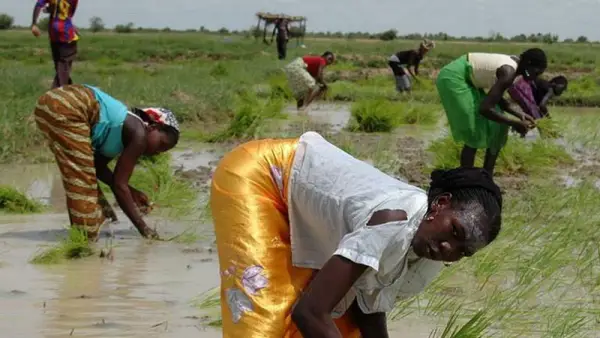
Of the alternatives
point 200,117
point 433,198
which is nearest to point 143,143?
point 433,198

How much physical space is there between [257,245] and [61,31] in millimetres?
6041

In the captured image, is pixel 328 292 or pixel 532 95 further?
pixel 532 95

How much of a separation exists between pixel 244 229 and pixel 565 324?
3.90 feet

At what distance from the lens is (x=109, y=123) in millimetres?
5148

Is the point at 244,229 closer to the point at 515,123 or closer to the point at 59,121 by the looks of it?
the point at 59,121

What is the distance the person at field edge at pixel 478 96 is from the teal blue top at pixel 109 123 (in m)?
2.40

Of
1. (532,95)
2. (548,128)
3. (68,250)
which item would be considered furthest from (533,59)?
(532,95)

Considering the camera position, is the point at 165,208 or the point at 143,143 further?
the point at 165,208

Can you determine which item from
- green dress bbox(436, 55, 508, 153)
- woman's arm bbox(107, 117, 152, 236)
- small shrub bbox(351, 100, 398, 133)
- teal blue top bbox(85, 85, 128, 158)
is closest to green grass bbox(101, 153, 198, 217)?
woman's arm bbox(107, 117, 152, 236)

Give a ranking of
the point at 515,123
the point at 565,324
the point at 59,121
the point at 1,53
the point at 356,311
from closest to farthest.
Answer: the point at 356,311
the point at 565,324
the point at 59,121
the point at 515,123
the point at 1,53

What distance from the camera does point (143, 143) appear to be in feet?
16.6

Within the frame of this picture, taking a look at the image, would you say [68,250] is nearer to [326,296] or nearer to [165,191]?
[165,191]

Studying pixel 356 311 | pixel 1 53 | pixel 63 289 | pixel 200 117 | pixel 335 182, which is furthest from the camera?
pixel 1 53

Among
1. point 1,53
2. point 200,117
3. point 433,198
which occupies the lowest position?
point 1,53
